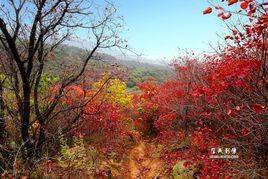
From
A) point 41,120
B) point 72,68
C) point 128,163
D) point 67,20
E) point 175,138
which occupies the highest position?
point 67,20

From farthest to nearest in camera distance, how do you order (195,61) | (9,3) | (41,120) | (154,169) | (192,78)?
1. (195,61)
2. (192,78)
3. (154,169)
4. (41,120)
5. (9,3)

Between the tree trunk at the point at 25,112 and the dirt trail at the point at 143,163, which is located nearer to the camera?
the tree trunk at the point at 25,112

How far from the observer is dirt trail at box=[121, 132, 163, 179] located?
13.7 metres

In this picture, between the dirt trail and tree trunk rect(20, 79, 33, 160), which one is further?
the dirt trail

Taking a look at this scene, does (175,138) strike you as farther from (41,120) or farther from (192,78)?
(41,120)

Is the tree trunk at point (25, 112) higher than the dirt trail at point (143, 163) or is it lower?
higher

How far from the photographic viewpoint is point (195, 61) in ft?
57.2

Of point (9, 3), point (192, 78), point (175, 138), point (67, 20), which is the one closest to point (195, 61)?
point (192, 78)

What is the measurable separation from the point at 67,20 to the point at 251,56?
547 centimetres

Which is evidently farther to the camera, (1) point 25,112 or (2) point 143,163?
(2) point 143,163

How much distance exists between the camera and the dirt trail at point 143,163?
45.0 feet

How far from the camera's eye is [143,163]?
15352 mm

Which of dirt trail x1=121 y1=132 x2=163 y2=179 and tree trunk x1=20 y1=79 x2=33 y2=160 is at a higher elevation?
tree trunk x1=20 y1=79 x2=33 y2=160

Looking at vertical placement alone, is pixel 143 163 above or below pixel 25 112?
below
